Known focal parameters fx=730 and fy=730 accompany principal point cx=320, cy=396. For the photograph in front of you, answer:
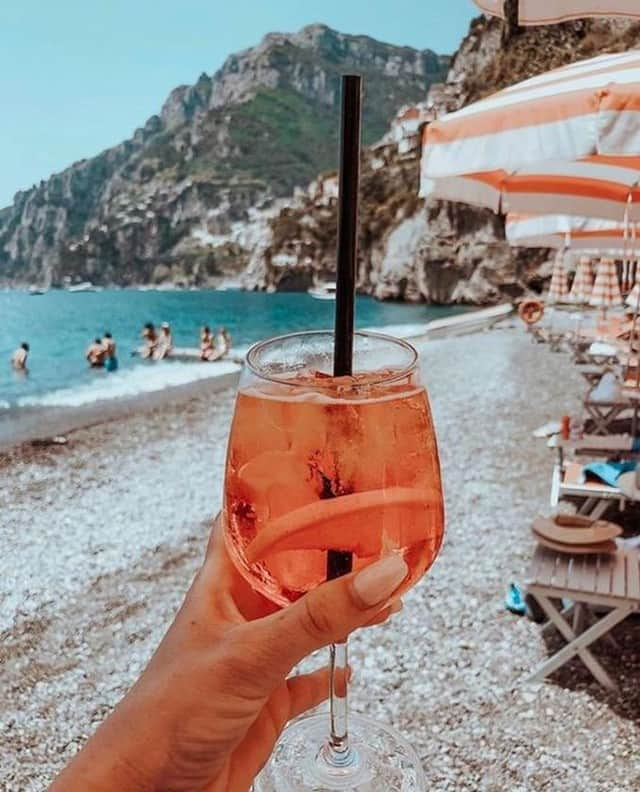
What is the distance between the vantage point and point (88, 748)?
0.74 metres

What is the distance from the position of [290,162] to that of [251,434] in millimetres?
60042

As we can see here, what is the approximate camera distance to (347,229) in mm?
761

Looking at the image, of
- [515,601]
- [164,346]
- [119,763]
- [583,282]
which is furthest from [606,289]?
[119,763]

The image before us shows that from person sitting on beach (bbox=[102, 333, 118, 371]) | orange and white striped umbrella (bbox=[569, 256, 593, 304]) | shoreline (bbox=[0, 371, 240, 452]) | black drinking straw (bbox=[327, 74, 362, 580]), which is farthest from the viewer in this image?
person sitting on beach (bbox=[102, 333, 118, 371])

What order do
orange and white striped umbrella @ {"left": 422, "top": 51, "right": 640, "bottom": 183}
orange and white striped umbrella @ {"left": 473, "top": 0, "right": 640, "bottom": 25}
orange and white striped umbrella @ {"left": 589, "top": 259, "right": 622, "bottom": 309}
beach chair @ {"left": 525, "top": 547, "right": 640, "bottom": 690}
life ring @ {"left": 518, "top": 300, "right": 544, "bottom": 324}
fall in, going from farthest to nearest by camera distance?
1. life ring @ {"left": 518, "top": 300, "right": 544, "bottom": 324}
2. orange and white striped umbrella @ {"left": 589, "top": 259, "right": 622, "bottom": 309}
3. beach chair @ {"left": 525, "top": 547, "right": 640, "bottom": 690}
4. orange and white striped umbrella @ {"left": 422, "top": 51, "right": 640, "bottom": 183}
5. orange and white striped umbrella @ {"left": 473, "top": 0, "right": 640, "bottom": 25}

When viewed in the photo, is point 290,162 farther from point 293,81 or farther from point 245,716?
point 245,716

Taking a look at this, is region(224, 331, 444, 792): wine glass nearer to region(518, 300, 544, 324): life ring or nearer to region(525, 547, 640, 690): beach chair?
region(525, 547, 640, 690): beach chair

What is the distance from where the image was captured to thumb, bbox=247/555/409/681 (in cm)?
65

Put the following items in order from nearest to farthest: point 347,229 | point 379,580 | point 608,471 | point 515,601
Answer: point 379,580
point 347,229
point 515,601
point 608,471

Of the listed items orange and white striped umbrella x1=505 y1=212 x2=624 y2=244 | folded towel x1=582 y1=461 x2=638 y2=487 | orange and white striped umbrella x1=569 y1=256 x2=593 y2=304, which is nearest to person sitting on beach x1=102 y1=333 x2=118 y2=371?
orange and white striped umbrella x1=569 y1=256 x2=593 y2=304

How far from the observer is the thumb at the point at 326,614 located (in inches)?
25.6


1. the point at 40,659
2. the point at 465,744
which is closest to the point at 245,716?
the point at 465,744

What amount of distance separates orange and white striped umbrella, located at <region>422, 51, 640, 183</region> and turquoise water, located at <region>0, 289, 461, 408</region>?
0.94 metres

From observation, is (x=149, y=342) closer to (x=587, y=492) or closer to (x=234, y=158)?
(x=587, y=492)
